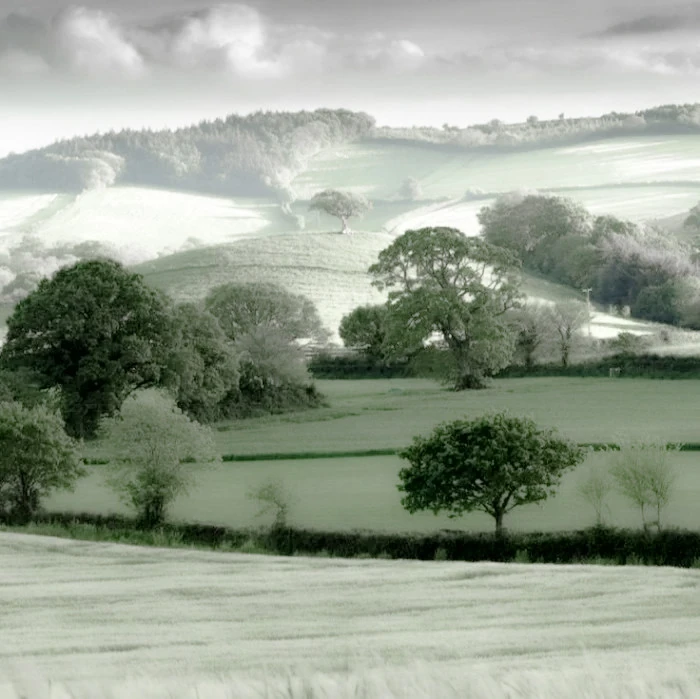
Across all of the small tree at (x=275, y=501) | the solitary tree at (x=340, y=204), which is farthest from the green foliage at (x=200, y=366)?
the small tree at (x=275, y=501)

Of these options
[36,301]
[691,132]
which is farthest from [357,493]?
[691,132]

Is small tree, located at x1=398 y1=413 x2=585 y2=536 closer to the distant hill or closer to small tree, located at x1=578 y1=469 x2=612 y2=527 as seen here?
small tree, located at x1=578 y1=469 x2=612 y2=527

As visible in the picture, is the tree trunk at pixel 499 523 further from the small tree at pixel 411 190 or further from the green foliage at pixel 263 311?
the small tree at pixel 411 190

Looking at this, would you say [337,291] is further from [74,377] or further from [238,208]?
[74,377]

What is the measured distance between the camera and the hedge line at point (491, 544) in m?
12.4

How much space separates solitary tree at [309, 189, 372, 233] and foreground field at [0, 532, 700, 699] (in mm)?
23883

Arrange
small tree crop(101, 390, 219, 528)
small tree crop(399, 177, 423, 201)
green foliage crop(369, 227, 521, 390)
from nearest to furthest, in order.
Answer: small tree crop(101, 390, 219, 528)
green foliage crop(369, 227, 521, 390)
small tree crop(399, 177, 423, 201)

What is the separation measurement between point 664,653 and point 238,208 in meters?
30.9

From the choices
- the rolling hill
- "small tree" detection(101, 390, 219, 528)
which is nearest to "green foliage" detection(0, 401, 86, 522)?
"small tree" detection(101, 390, 219, 528)

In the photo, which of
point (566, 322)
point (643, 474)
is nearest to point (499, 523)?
point (643, 474)

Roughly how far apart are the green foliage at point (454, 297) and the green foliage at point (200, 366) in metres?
4.56

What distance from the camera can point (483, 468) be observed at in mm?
14305

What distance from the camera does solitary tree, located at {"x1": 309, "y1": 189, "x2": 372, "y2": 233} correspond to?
35.9m

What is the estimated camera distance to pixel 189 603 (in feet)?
26.7
